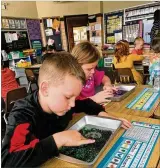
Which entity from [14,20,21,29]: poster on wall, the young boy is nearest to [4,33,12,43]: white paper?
[14,20,21,29]: poster on wall

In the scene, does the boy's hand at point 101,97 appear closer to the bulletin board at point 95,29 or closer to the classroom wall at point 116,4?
the classroom wall at point 116,4

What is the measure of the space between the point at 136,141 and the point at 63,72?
1.27ft

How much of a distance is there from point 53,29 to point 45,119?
184 inches

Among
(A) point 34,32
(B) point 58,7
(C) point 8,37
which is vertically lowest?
(C) point 8,37

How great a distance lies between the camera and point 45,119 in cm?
77

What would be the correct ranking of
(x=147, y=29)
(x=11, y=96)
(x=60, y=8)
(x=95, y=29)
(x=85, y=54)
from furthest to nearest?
(x=60, y=8), (x=95, y=29), (x=147, y=29), (x=11, y=96), (x=85, y=54)

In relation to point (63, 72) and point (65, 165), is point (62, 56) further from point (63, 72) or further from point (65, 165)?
point (65, 165)

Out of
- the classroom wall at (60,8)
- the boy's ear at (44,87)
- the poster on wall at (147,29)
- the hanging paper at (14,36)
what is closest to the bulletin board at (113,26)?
the poster on wall at (147,29)

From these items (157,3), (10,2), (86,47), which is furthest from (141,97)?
(10,2)

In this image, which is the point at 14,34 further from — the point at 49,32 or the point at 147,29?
the point at 147,29

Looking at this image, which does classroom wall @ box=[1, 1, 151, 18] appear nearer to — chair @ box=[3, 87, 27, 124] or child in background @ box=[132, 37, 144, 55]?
child in background @ box=[132, 37, 144, 55]

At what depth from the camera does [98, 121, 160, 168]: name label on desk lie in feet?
1.97

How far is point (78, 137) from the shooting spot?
0.64m

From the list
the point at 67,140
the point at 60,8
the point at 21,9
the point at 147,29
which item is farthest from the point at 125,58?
the point at 21,9
